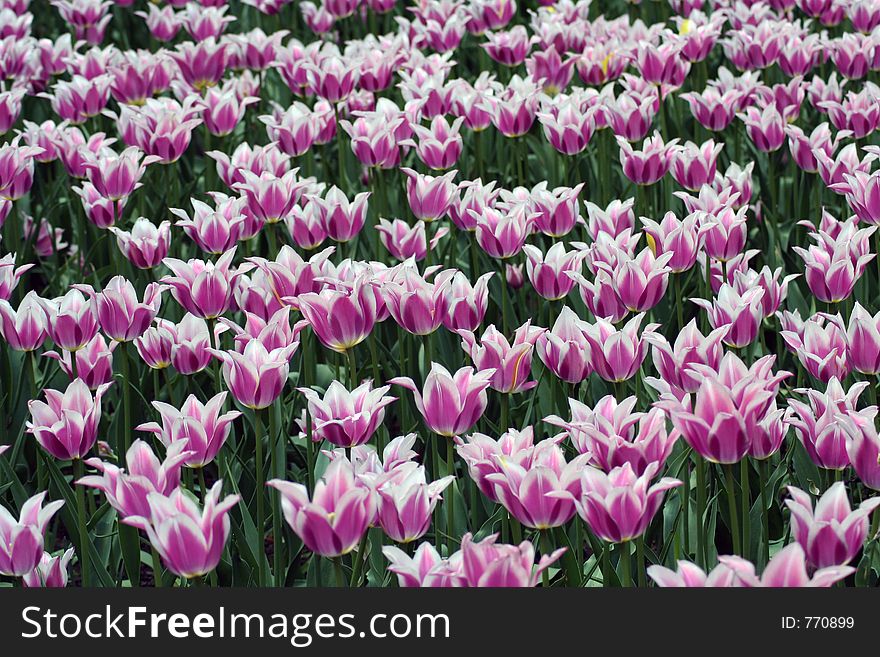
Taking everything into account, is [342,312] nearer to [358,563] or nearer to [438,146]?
[358,563]

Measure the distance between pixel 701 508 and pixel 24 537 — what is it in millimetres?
1344

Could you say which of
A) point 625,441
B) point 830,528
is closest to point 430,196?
point 625,441

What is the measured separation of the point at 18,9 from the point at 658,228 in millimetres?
4398

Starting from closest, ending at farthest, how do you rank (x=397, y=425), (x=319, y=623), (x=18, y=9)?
(x=319, y=623), (x=397, y=425), (x=18, y=9)

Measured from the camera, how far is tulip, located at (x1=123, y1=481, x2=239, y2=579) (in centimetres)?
189

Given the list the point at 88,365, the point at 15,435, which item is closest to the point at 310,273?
the point at 88,365

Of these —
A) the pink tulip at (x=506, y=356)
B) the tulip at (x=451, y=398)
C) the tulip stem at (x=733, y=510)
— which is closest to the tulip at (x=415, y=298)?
the pink tulip at (x=506, y=356)

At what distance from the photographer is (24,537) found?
6.86 ft

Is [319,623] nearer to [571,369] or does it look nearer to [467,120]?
[571,369]

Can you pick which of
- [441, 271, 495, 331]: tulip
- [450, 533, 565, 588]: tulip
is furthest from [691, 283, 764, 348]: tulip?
[450, 533, 565, 588]: tulip

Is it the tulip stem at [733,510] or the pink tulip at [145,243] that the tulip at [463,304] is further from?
the pink tulip at [145,243]

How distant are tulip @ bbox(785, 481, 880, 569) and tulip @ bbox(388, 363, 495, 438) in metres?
0.71

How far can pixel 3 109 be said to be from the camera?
441cm

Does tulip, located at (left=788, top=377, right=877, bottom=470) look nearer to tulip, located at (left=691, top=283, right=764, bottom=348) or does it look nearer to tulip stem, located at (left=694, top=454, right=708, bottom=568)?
tulip stem, located at (left=694, top=454, right=708, bottom=568)
